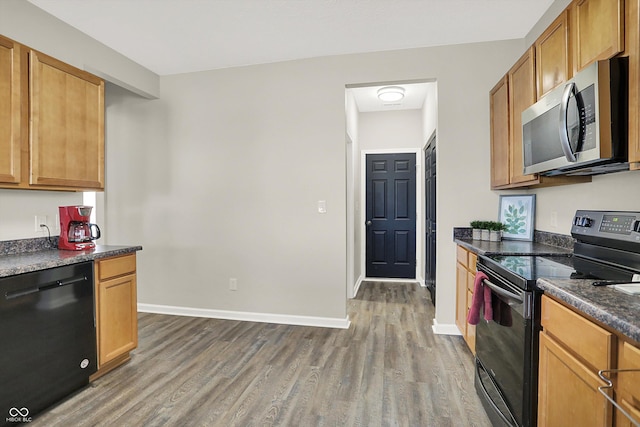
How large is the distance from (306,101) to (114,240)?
271cm

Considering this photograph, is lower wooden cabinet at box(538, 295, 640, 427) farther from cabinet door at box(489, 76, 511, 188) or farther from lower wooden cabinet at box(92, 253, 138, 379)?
lower wooden cabinet at box(92, 253, 138, 379)

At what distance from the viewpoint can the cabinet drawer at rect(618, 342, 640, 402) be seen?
2.85 feet

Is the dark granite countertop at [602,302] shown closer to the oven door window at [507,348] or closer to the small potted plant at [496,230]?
the oven door window at [507,348]

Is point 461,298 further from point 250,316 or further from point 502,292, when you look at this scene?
point 250,316

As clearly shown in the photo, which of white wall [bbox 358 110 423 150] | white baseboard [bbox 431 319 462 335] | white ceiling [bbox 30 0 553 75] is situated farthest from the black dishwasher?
white wall [bbox 358 110 423 150]

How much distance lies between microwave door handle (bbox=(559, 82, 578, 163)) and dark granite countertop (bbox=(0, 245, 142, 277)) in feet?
9.08

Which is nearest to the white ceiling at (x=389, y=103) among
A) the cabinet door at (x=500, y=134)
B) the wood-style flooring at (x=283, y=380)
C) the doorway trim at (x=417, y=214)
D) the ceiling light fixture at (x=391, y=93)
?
the ceiling light fixture at (x=391, y=93)

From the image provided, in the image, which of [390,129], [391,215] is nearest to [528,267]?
[391,215]

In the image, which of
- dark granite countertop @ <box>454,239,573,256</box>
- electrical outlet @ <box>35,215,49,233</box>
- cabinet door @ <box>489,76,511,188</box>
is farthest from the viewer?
cabinet door @ <box>489,76,511,188</box>

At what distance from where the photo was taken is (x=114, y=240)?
3.89 metres

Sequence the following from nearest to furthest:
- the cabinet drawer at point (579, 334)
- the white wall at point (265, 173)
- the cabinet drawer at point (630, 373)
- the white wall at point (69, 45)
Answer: the cabinet drawer at point (630, 373) < the cabinet drawer at point (579, 334) < the white wall at point (69, 45) < the white wall at point (265, 173)

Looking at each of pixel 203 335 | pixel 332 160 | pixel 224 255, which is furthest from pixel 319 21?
pixel 203 335

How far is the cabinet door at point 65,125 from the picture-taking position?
84.5 inches

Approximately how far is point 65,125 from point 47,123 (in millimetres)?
127
